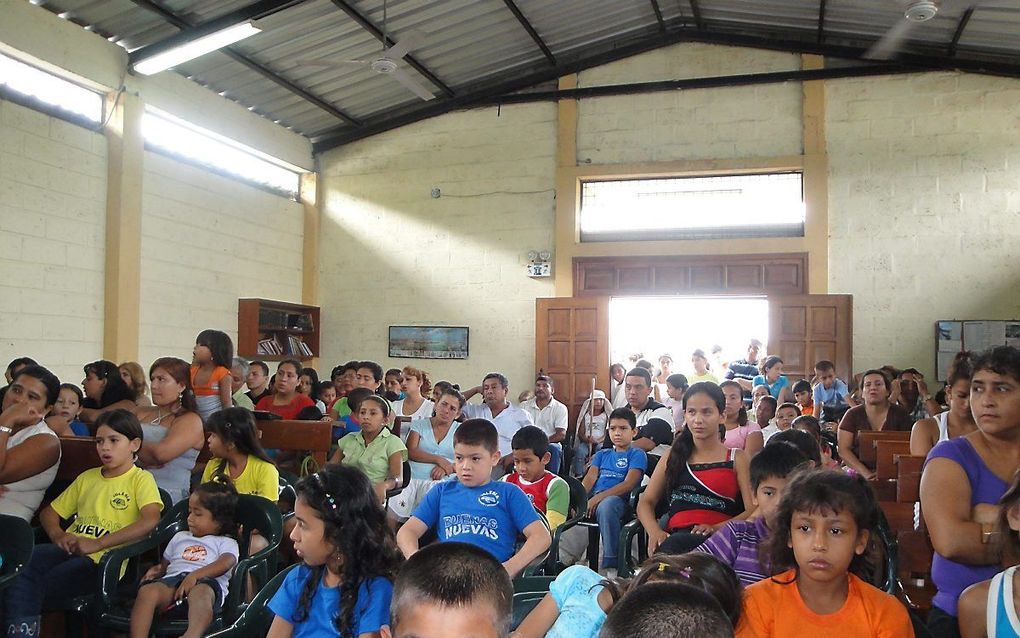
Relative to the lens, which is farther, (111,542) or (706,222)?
(706,222)

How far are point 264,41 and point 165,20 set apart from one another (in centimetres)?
101

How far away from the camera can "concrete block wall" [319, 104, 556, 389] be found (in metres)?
9.55

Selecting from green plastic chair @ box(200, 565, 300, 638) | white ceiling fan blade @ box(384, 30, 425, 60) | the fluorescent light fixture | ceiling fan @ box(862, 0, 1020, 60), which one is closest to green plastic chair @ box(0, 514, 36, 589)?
green plastic chair @ box(200, 565, 300, 638)

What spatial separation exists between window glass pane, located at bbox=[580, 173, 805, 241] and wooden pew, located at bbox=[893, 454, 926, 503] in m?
6.29

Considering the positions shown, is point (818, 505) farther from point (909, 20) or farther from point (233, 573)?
point (909, 20)

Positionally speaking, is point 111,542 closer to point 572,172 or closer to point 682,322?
point 572,172

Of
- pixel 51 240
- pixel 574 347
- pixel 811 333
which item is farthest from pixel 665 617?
pixel 574 347

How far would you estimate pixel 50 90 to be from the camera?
676 cm

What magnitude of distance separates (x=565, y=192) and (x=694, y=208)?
154cm

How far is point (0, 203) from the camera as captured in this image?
20.6 ft

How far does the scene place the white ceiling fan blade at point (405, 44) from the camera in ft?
19.9

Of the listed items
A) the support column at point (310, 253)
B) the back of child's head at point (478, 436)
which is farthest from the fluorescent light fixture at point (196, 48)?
the back of child's head at point (478, 436)

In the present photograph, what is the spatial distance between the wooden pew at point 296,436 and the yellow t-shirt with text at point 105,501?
1149mm

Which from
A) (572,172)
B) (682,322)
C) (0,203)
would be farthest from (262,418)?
(682,322)
